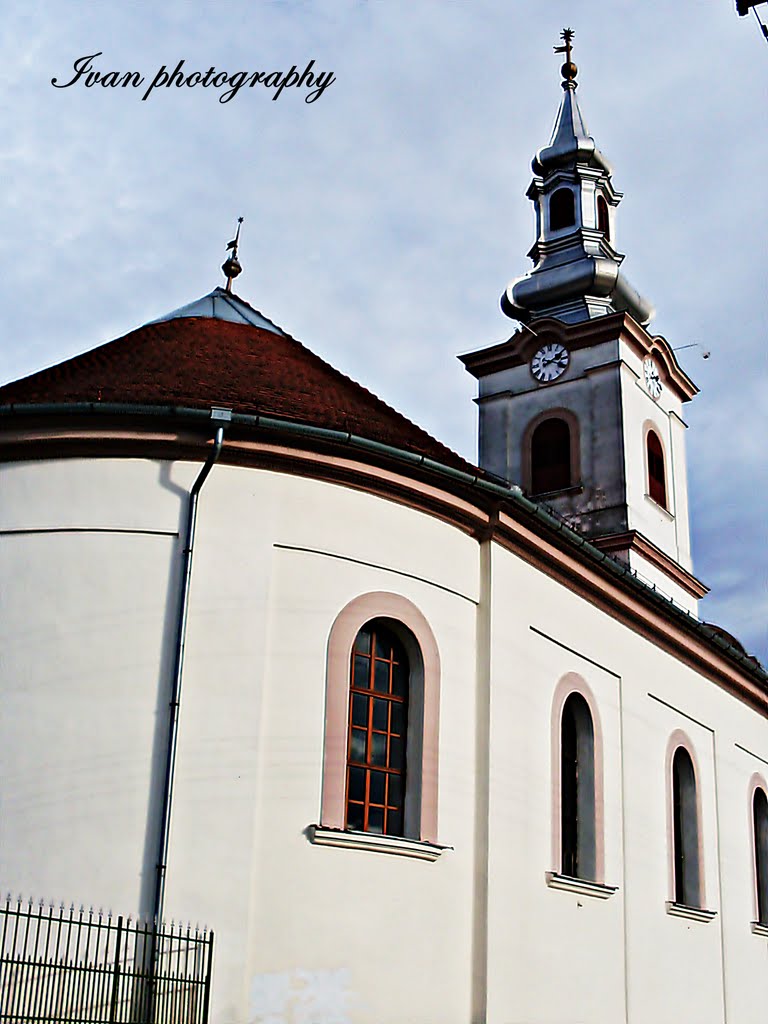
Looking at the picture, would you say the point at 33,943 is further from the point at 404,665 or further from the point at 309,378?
the point at 309,378

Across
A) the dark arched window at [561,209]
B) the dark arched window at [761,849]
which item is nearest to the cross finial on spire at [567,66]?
the dark arched window at [561,209]

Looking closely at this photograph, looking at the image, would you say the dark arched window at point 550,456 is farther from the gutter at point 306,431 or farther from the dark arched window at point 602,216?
the gutter at point 306,431

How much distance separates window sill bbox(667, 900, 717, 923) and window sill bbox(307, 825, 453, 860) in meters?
6.23

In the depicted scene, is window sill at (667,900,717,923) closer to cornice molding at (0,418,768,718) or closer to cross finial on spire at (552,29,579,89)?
cornice molding at (0,418,768,718)

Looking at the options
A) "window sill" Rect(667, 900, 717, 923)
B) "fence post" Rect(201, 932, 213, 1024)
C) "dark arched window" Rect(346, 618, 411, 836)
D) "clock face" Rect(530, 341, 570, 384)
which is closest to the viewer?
"fence post" Rect(201, 932, 213, 1024)

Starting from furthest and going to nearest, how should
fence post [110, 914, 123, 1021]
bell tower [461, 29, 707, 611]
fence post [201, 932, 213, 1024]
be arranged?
bell tower [461, 29, 707, 611] → fence post [201, 932, 213, 1024] → fence post [110, 914, 123, 1021]

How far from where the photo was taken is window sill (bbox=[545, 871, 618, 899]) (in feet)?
48.6

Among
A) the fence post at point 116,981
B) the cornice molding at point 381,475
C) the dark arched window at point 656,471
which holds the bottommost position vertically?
the fence post at point 116,981

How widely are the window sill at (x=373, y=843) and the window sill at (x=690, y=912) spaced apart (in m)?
6.23

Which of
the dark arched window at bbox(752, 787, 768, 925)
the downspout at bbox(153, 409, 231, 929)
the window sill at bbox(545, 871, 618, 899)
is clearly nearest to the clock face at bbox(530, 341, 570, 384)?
the dark arched window at bbox(752, 787, 768, 925)

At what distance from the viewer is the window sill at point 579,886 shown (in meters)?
14.8

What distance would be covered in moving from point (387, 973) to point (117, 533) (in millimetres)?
5155

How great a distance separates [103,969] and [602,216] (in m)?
24.1

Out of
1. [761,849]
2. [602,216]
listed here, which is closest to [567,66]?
[602,216]
